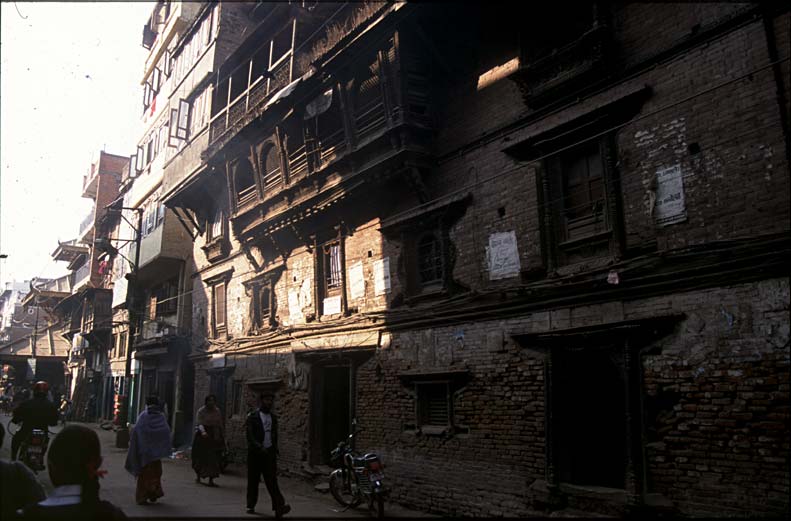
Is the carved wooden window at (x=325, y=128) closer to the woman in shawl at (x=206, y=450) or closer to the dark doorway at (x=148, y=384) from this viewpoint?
the woman in shawl at (x=206, y=450)

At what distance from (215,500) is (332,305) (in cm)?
487

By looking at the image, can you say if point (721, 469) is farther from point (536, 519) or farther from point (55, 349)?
point (55, 349)

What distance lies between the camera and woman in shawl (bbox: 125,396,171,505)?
9.78 m

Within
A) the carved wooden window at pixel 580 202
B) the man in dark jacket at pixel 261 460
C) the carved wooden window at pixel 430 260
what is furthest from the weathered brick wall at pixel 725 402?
the man in dark jacket at pixel 261 460

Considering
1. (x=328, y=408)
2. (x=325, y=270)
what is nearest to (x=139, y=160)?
(x=325, y=270)

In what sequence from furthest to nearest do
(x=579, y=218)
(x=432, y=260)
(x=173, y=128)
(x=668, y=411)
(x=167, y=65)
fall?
(x=167, y=65) → (x=173, y=128) → (x=432, y=260) → (x=579, y=218) → (x=668, y=411)

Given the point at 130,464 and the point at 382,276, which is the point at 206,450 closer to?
the point at 130,464

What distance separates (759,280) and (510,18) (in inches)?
241

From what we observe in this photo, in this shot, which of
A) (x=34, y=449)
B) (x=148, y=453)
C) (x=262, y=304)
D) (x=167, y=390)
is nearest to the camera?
(x=148, y=453)

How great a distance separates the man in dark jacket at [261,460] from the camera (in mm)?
9109

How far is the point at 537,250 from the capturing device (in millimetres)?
9328

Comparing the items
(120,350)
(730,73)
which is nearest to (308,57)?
(730,73)

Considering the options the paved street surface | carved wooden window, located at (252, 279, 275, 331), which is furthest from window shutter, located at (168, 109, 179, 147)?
the paved street surface

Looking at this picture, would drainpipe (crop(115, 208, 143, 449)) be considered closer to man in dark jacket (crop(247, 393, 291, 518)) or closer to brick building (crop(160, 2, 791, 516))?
brick building (crop(160, 2, 791, 516))
